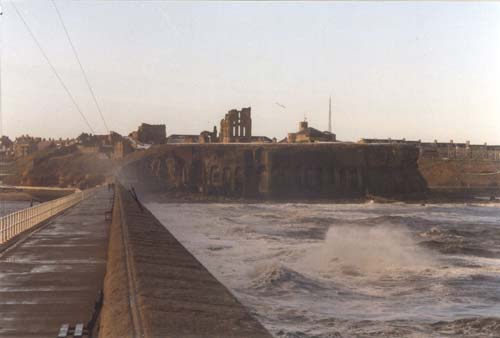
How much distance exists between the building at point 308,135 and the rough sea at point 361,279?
8151 cm

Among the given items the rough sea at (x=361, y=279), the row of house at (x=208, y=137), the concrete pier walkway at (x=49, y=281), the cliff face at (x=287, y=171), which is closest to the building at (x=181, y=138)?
the row of house at (x=208, y=137)

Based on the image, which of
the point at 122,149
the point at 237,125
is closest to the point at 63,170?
the point at 122,149

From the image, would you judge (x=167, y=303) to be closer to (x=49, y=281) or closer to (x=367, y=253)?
(x=49, y=281)

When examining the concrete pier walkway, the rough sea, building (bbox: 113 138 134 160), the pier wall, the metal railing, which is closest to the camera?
the pier wall

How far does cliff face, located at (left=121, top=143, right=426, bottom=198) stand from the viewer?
3910 inches

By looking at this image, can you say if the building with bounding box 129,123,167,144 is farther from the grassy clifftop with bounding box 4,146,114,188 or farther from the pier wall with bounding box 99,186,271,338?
the pier wall with bounding box 99,186,271,338

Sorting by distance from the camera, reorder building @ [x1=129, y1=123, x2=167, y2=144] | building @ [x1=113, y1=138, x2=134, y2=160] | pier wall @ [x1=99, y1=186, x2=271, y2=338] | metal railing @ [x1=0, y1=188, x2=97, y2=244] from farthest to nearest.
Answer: building @ [x1=129, y1=123, x2=167, y2=144]
building @ [x1=113, y1=138, x2=134, y2=160]
metal railing @ [x1=0, y1=188, x2=97, y2=244]
pier wall @ [x1=99, y1=186, x2=271, y2=338]

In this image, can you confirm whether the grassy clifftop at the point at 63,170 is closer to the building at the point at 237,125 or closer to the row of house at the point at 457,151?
the building at the point at 237,125

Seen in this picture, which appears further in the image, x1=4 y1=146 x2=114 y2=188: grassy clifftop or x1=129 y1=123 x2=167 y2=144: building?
x1=129 y1=123 x2=167 y2=144: building

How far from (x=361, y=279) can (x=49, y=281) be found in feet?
35.3

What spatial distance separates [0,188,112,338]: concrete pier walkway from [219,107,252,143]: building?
10182 cm

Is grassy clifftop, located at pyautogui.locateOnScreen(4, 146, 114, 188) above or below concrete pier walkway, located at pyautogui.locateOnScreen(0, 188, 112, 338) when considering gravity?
above

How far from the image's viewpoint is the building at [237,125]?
123125 millimetres

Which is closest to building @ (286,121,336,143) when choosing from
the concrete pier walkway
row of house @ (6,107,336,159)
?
row of house @ (6,107,336,159)
